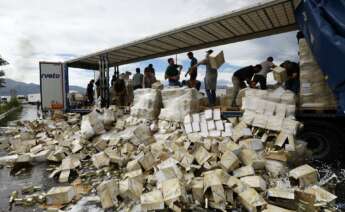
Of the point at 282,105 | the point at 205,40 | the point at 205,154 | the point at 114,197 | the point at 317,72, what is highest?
the point at 205,40

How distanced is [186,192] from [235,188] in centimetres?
67

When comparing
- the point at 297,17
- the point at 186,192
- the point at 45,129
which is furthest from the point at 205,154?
the point at 45,129

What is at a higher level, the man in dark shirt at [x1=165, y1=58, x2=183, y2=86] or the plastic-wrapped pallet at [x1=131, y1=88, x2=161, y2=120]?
the man in dark shirt at [x1=165, y1=58, x2=183, y2=86]

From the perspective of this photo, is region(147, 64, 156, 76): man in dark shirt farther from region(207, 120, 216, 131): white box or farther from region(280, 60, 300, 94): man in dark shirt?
region(280, 60, 300, 94): man in dark shirt

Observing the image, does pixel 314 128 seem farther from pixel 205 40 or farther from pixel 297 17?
pixel 205 40

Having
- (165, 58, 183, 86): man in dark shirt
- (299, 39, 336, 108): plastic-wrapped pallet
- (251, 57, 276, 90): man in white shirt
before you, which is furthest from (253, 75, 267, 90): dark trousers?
(165, 58, 183, 86): man in dark shirt

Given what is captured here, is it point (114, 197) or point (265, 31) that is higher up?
point (265, 31)

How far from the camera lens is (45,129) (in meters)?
10.0

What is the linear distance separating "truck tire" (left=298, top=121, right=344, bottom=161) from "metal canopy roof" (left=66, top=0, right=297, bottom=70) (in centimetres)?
233

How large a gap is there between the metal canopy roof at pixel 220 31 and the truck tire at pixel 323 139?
233cm

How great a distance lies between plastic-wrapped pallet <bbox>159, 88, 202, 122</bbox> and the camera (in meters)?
7.15

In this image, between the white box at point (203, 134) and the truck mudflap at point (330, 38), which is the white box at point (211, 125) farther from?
the truck mudflap at point (330, 38)

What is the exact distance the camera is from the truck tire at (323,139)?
19.1 feet

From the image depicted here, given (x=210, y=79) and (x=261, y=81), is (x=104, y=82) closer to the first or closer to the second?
(x=210, y=79)
